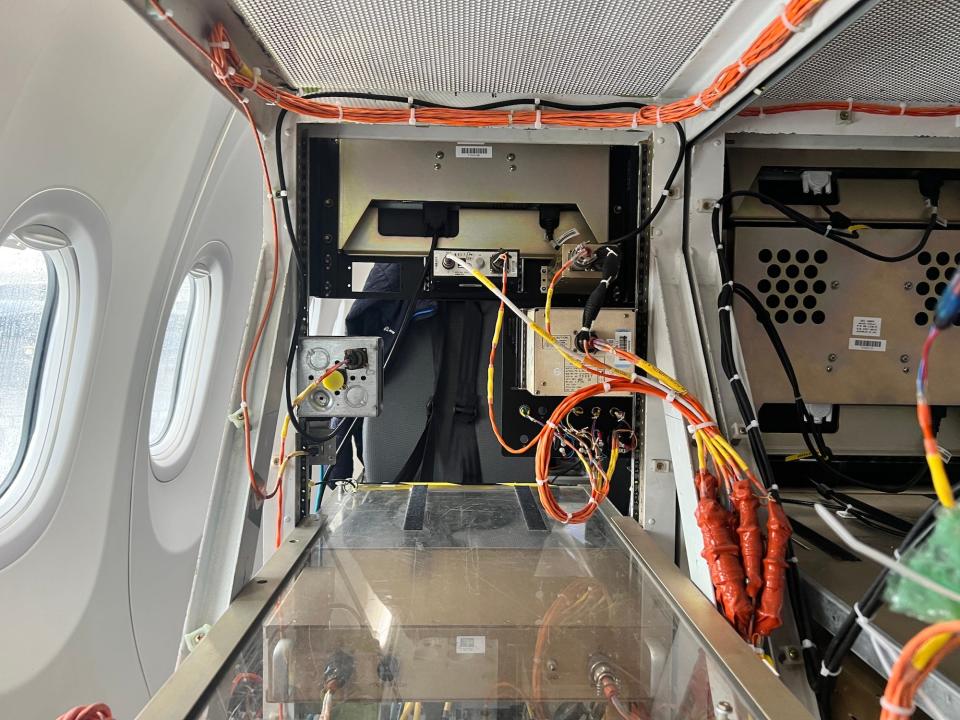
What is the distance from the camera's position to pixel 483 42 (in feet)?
3.66

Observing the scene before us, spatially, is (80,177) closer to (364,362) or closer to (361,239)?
(361,239)

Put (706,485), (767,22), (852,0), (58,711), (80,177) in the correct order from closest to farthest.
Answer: (852,0) → (767,22) → (706,485) → (80,177) → (58,711)

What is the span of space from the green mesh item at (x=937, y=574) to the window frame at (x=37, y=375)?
9.08 ft

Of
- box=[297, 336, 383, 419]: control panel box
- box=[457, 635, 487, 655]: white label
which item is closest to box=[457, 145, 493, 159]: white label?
box=[297, 336, 383, 419]: control panel box

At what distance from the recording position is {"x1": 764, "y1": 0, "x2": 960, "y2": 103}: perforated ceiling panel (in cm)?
98

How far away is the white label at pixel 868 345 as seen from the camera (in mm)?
1609

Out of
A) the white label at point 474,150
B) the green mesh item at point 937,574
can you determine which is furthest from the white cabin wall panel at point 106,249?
the green mesh item at point 937,574

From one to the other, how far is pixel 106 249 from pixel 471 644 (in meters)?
2.08

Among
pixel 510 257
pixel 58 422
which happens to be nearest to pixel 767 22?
pixel 510 257

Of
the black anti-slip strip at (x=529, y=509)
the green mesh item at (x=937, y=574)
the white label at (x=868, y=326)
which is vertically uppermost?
the white label at (x=868, y=326)

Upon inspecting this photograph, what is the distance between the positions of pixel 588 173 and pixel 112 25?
5.28ft

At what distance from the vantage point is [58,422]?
2.19m

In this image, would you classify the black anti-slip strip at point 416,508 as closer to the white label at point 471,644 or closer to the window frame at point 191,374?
the white label at point 471,644

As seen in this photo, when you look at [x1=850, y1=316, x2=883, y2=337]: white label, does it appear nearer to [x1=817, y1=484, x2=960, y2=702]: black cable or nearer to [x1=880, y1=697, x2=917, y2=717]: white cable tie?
[x1=817, y1=484, x2=960, y2=702]: black cable
